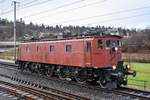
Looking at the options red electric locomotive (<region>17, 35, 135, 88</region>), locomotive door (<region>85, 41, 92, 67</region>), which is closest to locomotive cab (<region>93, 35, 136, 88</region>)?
red electric locomotive (<region>17, 35, 135, 88</region>)

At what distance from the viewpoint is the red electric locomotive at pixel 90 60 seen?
21.5 meters

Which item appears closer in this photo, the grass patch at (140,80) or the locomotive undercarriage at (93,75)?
the locomotive undercarriage at (93,75)

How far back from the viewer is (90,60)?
2181cm

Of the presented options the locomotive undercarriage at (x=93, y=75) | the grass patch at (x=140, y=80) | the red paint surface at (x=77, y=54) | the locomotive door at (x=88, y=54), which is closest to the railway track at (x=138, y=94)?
the locomotive undercarriage at (x=93, y=75)

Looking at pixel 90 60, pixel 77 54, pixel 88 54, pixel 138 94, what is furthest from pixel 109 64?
pixel 138 94

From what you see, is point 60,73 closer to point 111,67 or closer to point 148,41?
point 111,67

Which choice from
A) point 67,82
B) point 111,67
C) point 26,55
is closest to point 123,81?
point 111,67

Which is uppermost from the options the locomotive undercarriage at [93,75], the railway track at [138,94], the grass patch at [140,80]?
the locomotive undercarriage at [93,75]

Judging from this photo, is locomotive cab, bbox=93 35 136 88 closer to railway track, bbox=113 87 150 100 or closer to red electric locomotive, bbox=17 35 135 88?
red electric locomotive, bbox=17 35 135 88

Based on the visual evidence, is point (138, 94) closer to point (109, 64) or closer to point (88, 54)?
point (109, 64)

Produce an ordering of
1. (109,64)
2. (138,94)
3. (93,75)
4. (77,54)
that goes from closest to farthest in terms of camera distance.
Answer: (138,94)
(109,64)
(93,75)
(77,54)

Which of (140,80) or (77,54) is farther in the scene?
(140,80)

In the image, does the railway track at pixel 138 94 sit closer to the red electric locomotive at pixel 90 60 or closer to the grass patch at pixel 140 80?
the red electric locomotive at pixel 90 60

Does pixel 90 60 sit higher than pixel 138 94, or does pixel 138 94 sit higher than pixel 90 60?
pixel 90 60
